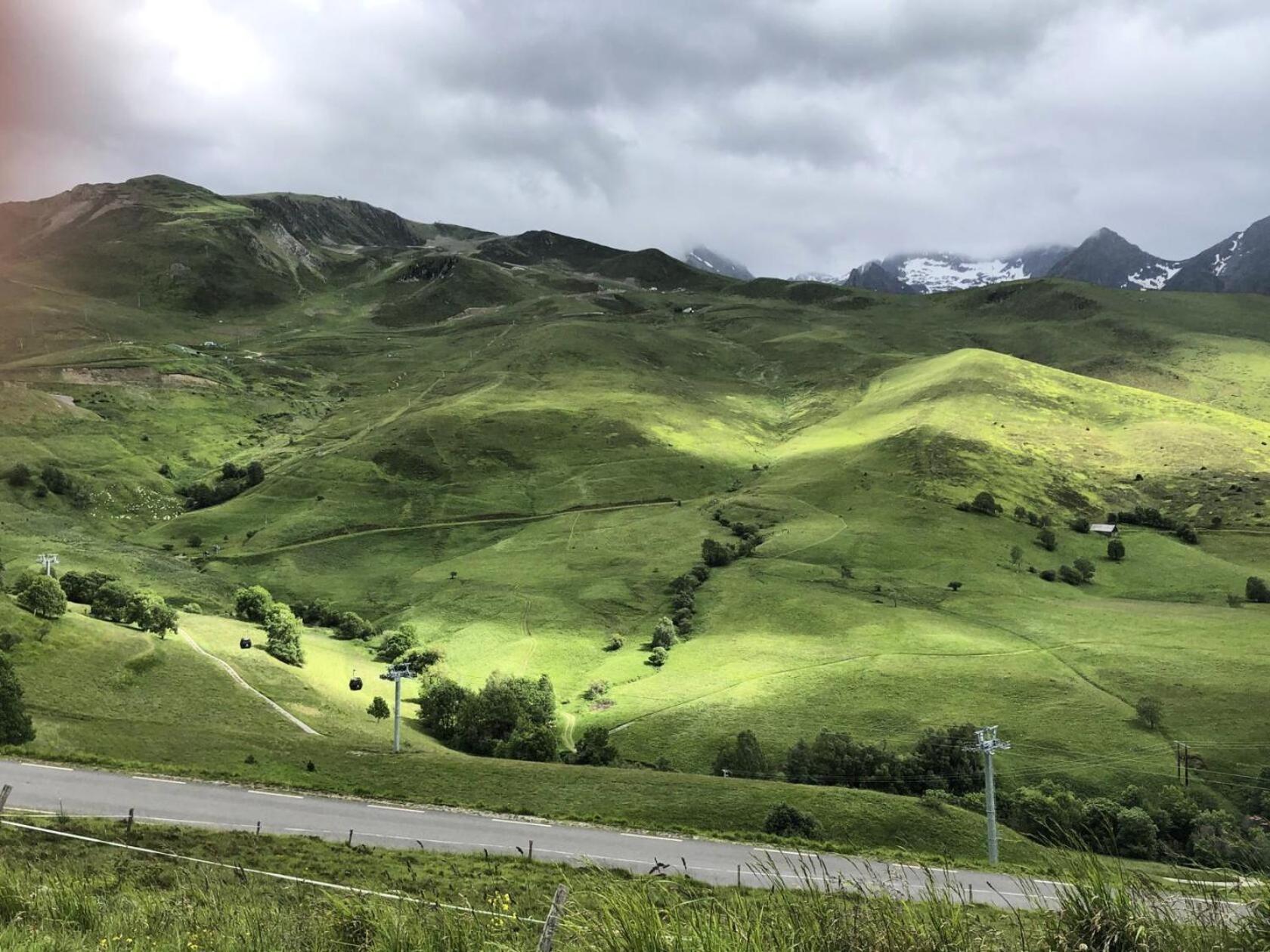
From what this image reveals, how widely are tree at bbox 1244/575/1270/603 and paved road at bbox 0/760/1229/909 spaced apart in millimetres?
117294

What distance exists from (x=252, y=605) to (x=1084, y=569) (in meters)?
151

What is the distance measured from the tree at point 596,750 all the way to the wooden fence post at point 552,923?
76281mm

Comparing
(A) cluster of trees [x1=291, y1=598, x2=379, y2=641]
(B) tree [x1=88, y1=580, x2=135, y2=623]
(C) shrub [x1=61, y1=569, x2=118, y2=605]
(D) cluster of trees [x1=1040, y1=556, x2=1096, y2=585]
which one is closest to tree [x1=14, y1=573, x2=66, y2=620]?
(B) tree [x1=88, y1=580, x2=135, y2=623]

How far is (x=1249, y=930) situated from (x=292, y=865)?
129 ft

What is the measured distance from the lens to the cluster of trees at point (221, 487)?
186 m

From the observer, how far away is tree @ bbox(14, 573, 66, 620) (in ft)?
236

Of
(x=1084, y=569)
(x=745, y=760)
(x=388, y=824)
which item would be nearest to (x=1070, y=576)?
(x=1084, y=569)

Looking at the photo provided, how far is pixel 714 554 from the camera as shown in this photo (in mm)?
150625

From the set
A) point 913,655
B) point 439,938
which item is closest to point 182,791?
point 439,938

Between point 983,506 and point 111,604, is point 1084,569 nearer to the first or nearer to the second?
point 983,506

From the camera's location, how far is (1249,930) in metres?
6.20

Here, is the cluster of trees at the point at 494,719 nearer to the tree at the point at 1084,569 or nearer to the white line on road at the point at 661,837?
the white line on road at the point at 661,837

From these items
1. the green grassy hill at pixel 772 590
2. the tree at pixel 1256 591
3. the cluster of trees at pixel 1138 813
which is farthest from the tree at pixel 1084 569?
the cluster of trees at pixel 1138 813

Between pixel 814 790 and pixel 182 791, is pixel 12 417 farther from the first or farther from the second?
pixel 814 790
